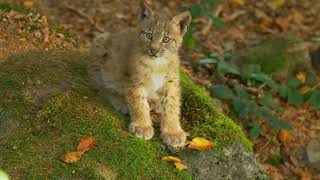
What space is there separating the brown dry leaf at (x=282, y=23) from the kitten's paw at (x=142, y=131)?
6130 mm

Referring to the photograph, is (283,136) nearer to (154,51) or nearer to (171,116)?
(171,116)

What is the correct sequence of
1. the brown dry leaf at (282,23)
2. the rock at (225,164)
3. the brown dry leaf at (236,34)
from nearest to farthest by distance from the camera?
the rock at (225,164) → the brown dry leaf at (236,34) → the brown dry leaf at (282,23)

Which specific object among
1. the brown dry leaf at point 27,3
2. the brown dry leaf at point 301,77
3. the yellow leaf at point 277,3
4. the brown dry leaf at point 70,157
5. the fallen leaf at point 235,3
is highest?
the yellow leaf at point 277,3

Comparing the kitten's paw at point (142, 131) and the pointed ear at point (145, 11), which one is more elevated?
the pointed ear at point (145, 11)

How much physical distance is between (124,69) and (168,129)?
78cm

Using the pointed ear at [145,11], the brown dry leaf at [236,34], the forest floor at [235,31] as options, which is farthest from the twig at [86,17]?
the pointed ear at [145,11]

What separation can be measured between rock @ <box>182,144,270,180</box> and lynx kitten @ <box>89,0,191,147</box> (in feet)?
0.75

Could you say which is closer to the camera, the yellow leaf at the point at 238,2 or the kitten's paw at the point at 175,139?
the kitten's paw at the point at 175,139

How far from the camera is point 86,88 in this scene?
5789 mm

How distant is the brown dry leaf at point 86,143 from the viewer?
488 centimetres

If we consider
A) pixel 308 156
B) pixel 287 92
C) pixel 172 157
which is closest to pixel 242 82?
pixel 287 92

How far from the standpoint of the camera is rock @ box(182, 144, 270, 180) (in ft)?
16.8

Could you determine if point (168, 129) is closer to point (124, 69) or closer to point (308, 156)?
Answer: point (124, 69)

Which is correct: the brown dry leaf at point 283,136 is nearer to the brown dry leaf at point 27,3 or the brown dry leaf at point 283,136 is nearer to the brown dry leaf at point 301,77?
the brown dry leaf at point 301,77
